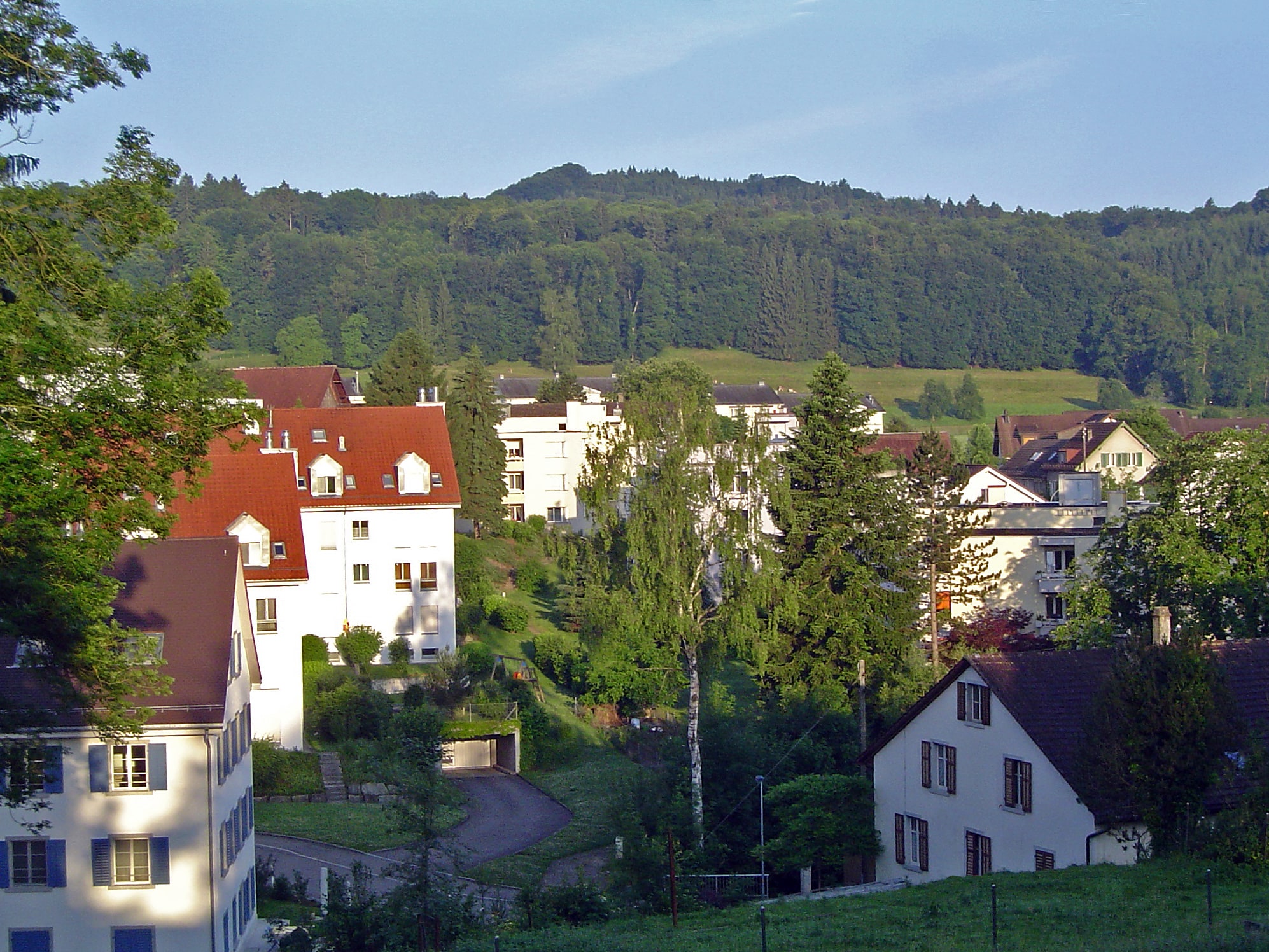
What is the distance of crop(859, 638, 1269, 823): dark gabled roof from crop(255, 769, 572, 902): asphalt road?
34.1 feet

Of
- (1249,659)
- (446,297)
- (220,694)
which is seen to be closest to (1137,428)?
(1249,659)

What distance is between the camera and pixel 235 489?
38.6m

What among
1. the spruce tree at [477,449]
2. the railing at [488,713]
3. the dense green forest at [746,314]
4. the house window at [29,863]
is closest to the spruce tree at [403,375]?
the spruce tree at [477,449]

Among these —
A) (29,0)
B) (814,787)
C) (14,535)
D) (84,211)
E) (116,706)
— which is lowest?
(814,787)

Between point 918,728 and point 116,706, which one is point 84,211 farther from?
point 918,728

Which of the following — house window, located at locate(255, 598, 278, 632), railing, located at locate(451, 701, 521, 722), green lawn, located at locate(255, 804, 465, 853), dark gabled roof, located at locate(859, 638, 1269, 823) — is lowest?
green lawn, located at locate(255, 804, 465, 853)

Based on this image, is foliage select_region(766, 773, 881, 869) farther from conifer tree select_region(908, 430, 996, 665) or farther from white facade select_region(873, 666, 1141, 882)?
conifer tree select_region(908, 430, 996, 665)

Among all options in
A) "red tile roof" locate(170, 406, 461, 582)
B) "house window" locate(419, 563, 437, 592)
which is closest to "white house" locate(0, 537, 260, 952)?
"red tile roof" locate(170, 406, 461, 582)

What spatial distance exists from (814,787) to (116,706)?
18.6m

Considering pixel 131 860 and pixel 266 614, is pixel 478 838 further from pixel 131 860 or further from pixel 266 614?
pixel 131 860

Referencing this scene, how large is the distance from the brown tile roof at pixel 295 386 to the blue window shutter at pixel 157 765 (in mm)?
40629

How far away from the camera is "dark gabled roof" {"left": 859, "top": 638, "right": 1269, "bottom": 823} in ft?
81.6

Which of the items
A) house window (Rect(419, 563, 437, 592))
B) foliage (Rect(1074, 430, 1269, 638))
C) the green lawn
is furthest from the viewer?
house window (Rect(419, 563, 437, 592))

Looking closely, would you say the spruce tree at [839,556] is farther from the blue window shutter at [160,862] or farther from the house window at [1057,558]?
the blue window shutter at [160,862]
